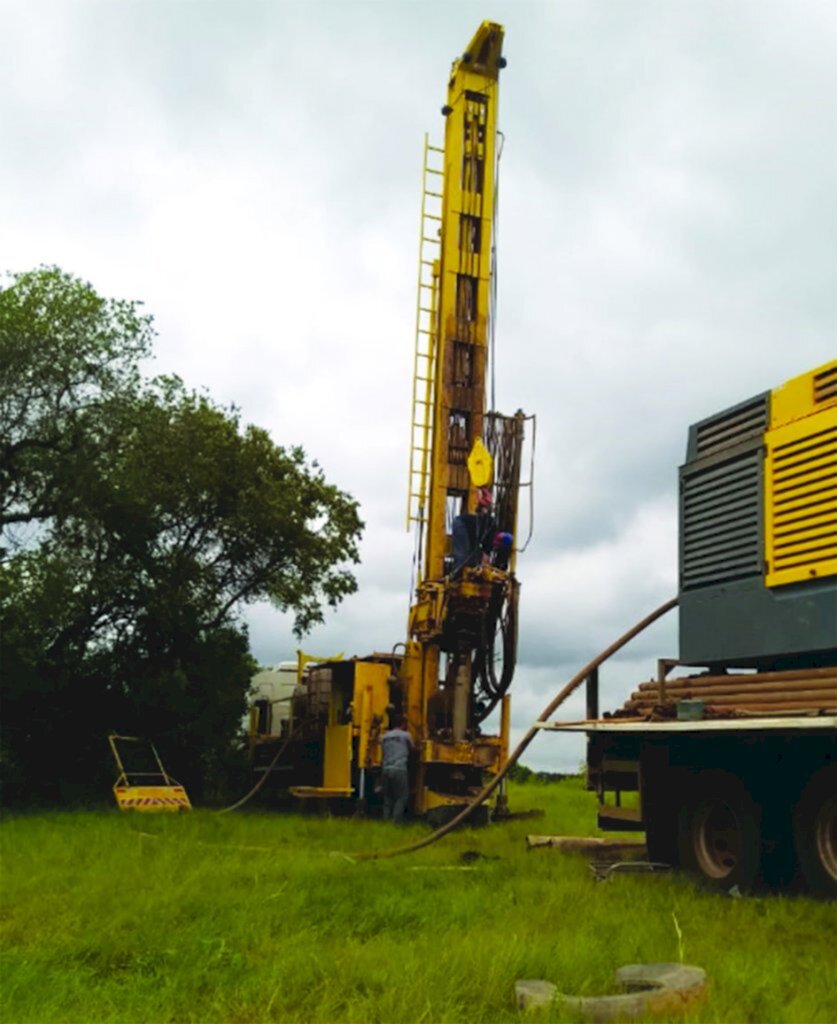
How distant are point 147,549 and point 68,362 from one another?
396 cm

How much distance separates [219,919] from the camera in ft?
26.5

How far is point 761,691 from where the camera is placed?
926cm

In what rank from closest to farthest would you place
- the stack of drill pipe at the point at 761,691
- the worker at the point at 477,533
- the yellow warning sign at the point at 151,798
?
the stack of drill pipe at the point at 761,691 < the worker at the point at 477,533 < the yellow warning sign at the point at 151,798

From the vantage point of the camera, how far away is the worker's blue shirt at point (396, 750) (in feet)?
60.0

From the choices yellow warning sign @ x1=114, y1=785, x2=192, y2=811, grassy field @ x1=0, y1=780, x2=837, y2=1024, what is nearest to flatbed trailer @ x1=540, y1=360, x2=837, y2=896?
grassy field @ x1=0, y1=780, x2=837, y2=1024

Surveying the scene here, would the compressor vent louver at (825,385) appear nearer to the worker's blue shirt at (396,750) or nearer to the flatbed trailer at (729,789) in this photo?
the flatbed trailer at (729,789)

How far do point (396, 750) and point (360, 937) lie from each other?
1069cm

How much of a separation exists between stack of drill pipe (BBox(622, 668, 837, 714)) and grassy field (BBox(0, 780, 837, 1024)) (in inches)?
54.5

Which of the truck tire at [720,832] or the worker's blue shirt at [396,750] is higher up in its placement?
the worker's blue shirt at [396,750]

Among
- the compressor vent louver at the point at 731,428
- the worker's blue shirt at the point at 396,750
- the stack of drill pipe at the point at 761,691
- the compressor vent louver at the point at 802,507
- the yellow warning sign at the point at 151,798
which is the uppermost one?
the compressor vent louver at the point at 731,428

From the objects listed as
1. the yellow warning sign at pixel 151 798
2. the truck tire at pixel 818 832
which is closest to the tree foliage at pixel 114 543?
the yellow warning sign at pixel 151 798

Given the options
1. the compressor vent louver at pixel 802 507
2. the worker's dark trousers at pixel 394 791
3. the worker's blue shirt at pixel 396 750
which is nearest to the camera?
the compressor vent louver at pixel 802 507

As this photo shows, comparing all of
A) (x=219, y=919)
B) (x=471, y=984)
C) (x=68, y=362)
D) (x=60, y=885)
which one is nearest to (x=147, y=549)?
(x=68, y=362)

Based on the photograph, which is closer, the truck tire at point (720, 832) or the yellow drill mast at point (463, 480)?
the truck tire at point (720, 832)
